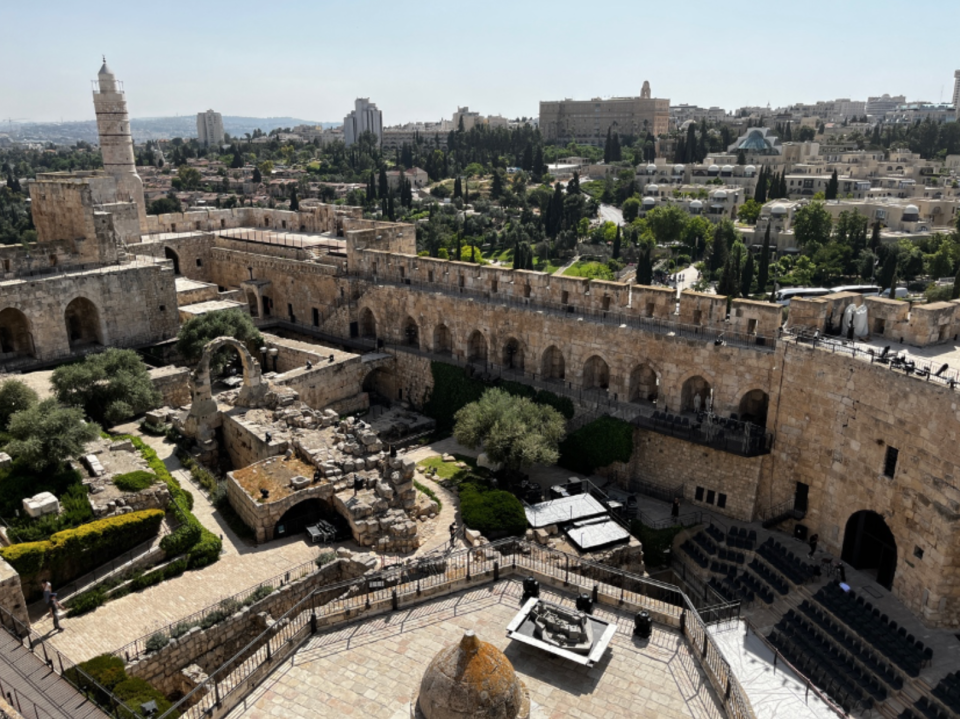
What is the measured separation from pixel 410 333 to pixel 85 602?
680 inches

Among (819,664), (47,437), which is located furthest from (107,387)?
(819,664)

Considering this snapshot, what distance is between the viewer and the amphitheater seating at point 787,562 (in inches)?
709

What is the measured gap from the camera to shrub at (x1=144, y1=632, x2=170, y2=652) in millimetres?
13922

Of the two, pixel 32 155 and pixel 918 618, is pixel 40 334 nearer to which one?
pixel 918 618

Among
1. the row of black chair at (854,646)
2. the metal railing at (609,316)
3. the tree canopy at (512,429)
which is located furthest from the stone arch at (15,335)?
the row of black chair at (854,646)

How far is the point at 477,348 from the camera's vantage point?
27.9m

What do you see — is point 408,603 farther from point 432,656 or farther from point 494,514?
point 494,514

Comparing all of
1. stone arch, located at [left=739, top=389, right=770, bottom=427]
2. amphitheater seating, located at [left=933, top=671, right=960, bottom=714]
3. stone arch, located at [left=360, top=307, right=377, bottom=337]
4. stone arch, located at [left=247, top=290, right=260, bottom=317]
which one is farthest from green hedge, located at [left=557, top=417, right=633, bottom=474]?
stone arch, located at [left=247, top=290, right=260, bottom=317]

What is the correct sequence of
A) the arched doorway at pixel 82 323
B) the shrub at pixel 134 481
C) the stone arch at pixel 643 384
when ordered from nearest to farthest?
1. the shrub at pixel 134 481
2. the stone arch at pixel 643 384
3. the arched doorway at pixel 82 323

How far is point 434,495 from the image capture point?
20.9 meters

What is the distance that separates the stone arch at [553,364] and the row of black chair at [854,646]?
36.6 ft

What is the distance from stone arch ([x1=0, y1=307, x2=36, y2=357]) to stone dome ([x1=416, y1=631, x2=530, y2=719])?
25021 mm

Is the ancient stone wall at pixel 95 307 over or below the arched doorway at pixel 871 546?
over

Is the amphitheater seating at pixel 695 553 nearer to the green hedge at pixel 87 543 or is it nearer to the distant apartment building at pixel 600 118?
the green hedge at pixel 87 543
